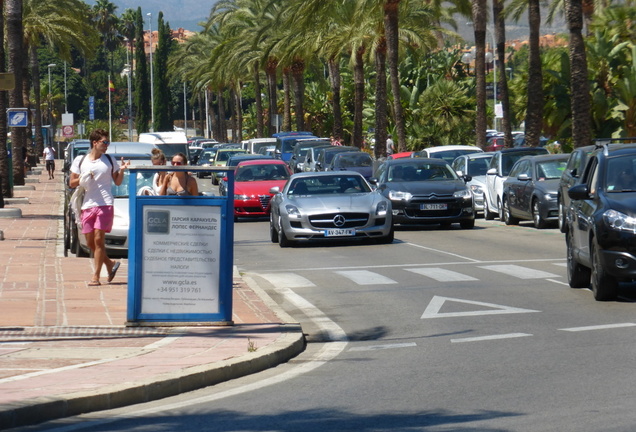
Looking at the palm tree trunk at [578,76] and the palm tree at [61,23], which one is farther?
the palm tree at [61,23]

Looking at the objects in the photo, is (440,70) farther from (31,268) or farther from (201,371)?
(201,371)

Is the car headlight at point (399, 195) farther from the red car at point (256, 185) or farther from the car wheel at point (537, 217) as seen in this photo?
the red car at point (256, 185)

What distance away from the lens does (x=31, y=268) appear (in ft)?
57.0

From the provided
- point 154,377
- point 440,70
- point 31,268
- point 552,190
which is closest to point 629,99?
point 552,190

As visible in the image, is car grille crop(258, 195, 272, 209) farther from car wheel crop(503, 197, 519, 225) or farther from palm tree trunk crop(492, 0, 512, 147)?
palm tree trunk crop(492, 0, 512, 147)

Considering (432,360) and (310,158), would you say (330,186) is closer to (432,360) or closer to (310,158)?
(432,360)

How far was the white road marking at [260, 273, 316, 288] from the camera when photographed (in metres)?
16.2

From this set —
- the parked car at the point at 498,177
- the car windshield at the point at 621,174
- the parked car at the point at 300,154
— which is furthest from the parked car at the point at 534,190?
the parked car at the point at 300,154

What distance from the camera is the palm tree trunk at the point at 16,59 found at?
116ft

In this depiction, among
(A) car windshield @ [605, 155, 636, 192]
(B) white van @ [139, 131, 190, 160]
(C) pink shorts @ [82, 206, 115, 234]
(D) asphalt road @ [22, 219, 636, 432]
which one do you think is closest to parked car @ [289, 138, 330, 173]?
(B) white van @ [139, 131, 190, 160]

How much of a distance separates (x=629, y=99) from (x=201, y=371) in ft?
104

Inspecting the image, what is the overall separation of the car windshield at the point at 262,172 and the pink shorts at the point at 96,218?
1863cm

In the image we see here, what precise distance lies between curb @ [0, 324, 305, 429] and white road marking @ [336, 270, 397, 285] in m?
5.66

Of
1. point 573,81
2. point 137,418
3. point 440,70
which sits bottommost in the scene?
point 137,418
